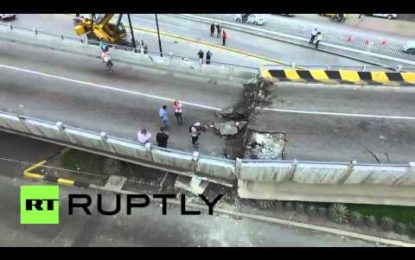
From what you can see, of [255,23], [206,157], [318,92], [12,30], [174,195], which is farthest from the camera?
[255,23]

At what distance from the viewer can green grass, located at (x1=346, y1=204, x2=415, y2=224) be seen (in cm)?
1934

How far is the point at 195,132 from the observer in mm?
18516

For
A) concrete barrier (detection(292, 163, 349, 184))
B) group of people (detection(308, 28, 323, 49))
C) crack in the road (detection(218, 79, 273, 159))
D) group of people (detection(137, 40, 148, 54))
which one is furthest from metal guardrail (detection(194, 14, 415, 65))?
concrete barrier (detection(292, 163, 349, 184))

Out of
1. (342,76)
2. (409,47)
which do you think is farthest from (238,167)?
(409,47)

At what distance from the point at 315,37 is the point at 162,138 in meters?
17.4

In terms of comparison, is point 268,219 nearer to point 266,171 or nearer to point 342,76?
point 266,171

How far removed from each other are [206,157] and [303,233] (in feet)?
18.6

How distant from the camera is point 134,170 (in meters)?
21.5

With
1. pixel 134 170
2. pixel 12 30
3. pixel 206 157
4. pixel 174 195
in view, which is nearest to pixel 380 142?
pixel 206 157

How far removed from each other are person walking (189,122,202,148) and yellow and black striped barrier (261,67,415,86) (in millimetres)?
5126

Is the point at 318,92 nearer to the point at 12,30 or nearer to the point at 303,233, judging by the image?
the point at 303,233

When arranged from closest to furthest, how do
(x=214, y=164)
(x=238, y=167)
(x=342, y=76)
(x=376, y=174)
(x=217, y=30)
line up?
(x=376, y=174) < (x=238, y=167) < (x=214, y=164) < (x=342, y=76) < (x=217, y=30)

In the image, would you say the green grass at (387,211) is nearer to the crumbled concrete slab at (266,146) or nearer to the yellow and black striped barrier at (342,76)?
the crumbled concrete slab at (266,146)

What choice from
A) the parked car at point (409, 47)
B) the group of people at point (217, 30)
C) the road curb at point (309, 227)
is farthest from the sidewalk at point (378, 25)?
the road curb at point (309, 227)
